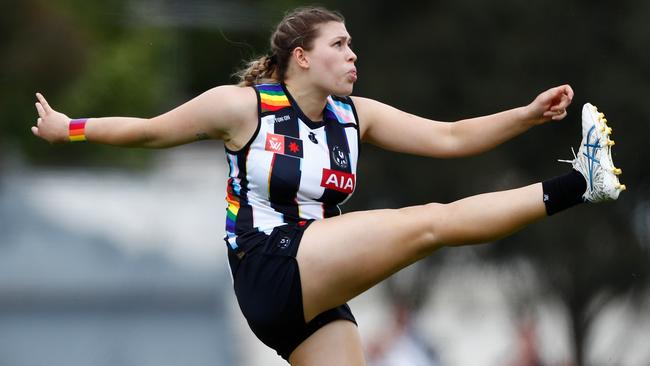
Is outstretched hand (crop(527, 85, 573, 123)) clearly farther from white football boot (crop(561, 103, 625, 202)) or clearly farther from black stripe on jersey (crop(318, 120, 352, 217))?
black stripe on jersey (crop(318, 120, 352, 217))

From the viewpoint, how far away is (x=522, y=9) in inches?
407

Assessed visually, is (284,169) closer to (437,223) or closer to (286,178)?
(286,178)

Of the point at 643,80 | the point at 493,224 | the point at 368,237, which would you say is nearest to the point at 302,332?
the point at 368,237

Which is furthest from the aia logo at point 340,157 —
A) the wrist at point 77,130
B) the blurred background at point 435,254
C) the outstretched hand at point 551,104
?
the blurred background at point 435,254

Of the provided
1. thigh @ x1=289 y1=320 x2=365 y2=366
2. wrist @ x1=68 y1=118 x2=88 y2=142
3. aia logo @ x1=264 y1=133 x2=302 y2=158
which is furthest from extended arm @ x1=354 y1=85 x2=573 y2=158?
wrist @ x1=68 y1=118 x2=88 y2=142

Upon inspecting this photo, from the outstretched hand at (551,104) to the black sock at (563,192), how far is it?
445mm

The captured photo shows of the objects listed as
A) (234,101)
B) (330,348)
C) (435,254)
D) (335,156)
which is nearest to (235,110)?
(234,101)

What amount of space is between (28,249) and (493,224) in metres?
8.86

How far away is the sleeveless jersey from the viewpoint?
17.3 ft

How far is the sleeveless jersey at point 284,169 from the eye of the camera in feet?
17.3

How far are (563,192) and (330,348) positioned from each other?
1166 millimetres

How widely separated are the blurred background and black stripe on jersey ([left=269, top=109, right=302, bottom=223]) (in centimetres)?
450

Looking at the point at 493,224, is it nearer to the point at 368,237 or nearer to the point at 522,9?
the point at 368,237

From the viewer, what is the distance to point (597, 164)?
16.2ft
